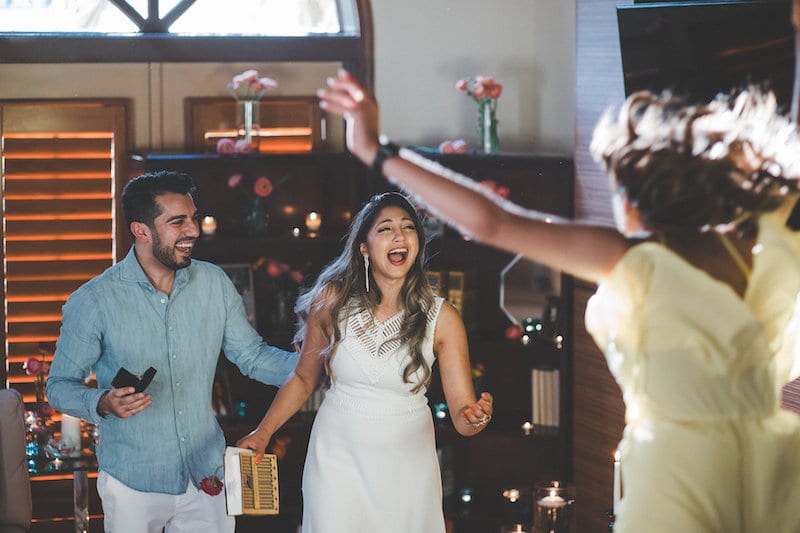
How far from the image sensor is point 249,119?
477cm

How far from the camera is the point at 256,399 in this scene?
16.1 ft

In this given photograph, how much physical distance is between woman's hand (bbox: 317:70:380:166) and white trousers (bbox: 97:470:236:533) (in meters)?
1.85

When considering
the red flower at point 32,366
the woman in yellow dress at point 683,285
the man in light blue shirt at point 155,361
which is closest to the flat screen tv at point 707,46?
the woman in yellow dress at point 683,285

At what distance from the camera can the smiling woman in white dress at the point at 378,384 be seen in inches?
123

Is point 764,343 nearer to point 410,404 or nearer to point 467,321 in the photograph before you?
point 410,404

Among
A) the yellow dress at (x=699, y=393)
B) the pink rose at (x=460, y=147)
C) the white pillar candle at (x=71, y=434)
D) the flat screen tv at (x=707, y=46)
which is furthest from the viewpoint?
the pink rose at (x=460, y=147)

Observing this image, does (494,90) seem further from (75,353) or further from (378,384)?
(75,353)

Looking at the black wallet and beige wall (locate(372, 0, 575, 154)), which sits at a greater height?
beige wall (locate(372, 0, 575, 154))

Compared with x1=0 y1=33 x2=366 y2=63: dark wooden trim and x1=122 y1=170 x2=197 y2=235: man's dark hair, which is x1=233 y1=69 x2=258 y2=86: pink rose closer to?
x1=0 y1=33 x2=366 y2=63: dark wooden trim

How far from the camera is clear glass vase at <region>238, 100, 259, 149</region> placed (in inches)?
188

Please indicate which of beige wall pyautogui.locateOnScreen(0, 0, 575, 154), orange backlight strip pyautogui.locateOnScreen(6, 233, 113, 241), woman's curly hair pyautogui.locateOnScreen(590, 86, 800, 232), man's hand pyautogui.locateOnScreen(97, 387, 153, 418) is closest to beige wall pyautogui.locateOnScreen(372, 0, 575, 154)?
beige wall pyautogui.locateOnScreen(0, 0, 575, 154)

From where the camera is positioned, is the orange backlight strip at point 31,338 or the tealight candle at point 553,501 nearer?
the tealight candle at point 553,501

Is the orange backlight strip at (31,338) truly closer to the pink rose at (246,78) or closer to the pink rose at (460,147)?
the pink rose at (246,78)

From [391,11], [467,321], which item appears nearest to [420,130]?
[391,11]
